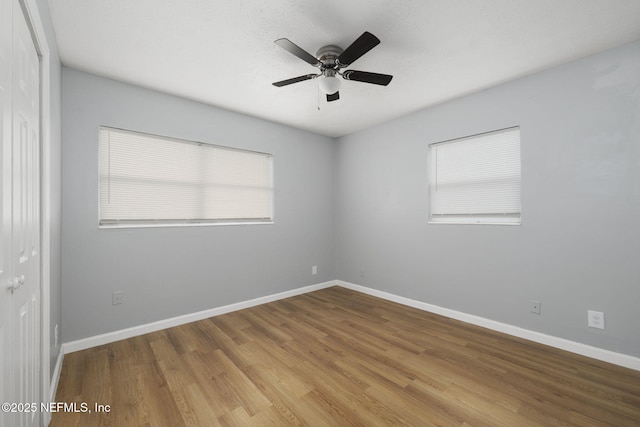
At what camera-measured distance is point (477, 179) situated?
3.07 meters

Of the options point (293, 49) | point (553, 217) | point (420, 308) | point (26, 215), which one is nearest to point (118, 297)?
point (26, 215)

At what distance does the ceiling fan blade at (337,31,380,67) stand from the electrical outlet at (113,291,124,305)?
3004mm

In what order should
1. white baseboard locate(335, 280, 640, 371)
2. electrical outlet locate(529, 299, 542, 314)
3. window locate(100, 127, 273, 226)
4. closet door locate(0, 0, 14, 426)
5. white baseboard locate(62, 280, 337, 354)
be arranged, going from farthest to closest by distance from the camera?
window locate(100, 127, 273, 226) < electrical outlet locate(529, 299, 542, 314) < white baseboard locate(62, 280, 337, 354) < white baseboard locate(335, 280, 640, 371) < closet door locate(0, 0, 14, 426)

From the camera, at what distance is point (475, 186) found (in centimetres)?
309

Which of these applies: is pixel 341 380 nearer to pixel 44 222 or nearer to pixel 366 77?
pixel 44 222

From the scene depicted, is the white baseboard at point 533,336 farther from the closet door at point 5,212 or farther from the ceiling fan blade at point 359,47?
the closet door at point 5,212

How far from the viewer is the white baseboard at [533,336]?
216cm

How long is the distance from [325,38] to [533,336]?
10.9 ft

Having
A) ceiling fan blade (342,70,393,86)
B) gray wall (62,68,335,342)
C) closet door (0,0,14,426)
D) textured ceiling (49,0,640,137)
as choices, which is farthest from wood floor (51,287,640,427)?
textured ceiling (49,0,640,137)

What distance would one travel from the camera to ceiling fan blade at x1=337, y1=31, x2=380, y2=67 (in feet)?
5.71

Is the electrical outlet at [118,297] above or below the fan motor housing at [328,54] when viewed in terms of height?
below

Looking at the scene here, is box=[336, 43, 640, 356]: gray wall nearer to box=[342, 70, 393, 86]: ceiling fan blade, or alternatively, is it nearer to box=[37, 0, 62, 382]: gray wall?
box=[342, 70, 393, 86]: ceiling fan blade

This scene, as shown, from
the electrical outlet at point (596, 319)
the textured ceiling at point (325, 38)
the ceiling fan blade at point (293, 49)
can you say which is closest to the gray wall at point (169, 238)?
the textured ceiling at point (325, 38)

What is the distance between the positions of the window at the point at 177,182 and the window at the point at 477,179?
7.68ft
